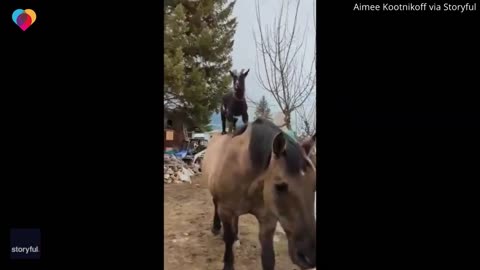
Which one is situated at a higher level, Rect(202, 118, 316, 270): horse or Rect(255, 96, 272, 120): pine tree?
Rect(255, 96, 272, 120): pine tree

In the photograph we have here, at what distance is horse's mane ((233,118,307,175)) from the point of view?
1.55m

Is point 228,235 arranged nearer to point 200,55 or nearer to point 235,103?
point 235,103

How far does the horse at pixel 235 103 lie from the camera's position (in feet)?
5.18

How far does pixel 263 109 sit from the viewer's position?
1579 mm

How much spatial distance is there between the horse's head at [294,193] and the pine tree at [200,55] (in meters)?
0.31

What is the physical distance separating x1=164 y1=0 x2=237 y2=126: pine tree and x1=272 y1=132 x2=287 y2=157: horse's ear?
26cm

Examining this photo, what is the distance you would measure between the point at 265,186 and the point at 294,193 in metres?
0.11

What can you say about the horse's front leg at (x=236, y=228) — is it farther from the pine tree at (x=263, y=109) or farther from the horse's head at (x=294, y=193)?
the pine tree at (x=263, y=109)

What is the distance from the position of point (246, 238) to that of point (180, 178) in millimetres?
344

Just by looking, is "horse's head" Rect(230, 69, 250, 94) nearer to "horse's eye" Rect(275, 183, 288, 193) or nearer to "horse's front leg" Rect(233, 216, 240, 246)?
"horse's eye" Rect(275, 183, 288, 193)
